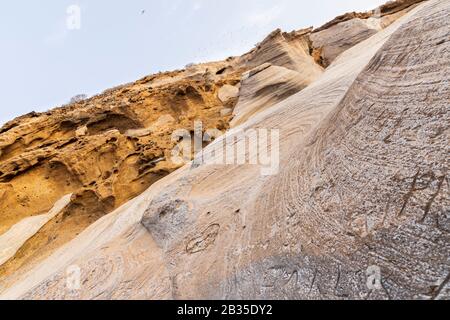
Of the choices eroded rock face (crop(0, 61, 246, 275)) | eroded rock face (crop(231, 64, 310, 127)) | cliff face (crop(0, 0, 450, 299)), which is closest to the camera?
cliff face (crop(0, 0, 450, 299))

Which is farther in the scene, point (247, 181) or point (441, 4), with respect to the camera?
point (247, 181)

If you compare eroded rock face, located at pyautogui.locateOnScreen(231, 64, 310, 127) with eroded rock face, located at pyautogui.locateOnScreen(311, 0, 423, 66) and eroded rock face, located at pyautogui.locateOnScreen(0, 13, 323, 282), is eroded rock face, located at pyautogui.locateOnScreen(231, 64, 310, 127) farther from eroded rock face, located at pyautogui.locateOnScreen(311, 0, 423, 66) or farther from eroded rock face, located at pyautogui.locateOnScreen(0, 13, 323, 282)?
eroded rock face, located at pyautogui.locateOnScreen(311, 0, 423, 66)

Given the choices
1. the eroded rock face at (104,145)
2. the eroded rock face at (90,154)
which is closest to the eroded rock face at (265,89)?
the eroded rock face at (104,145)

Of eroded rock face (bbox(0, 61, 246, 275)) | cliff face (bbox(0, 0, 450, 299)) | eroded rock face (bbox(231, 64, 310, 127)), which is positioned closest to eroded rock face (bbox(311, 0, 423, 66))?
eroded rock face (bbox(231, 64, 310, 127))

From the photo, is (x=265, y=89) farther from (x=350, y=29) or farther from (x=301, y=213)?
(x=301, y=213)

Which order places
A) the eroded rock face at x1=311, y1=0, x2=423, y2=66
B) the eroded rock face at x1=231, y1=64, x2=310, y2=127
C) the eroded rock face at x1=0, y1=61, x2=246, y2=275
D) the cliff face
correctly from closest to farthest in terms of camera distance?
the cliff face < the eroded rock face at x1=0, y1=61, x2=246, y2=275 < the eroded rock face at x1=231, y1=64, x2=310, y2=127 < the eroded rock face at x1=311, y1=0, x2=423, y2=66

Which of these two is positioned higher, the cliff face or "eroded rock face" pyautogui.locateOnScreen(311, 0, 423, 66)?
"eroded rock face" pyautogui.locateOnScreen(311, 0, 423, 66)

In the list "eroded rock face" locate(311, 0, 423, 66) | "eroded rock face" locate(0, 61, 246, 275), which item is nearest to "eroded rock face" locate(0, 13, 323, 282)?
"eroded rock face" locate(0, 61, 246, 275)

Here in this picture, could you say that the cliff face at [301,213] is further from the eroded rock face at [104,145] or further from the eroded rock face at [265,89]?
the eroded rock face at [265,89]

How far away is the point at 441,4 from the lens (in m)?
2.78

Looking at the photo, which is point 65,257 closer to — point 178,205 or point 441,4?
point 178,205

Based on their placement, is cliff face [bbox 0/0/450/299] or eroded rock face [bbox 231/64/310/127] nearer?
cliff face [bbox 0/0/450/299]
